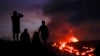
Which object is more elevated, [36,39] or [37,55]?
[36,39]

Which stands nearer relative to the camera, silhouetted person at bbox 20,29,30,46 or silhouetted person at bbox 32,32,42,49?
silhouetted person at bbox 32,32,42,49

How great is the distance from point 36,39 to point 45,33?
92cm

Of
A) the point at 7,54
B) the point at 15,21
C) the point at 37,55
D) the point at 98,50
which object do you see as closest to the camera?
the point at 98,50

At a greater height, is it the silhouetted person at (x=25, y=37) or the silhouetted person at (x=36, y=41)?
the silhouetted person at (x=25, y=37)

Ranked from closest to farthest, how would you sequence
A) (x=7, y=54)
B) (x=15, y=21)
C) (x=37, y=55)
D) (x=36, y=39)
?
(x=7, y=54) < (x=37, y=55) < (x=36, y=39) < (x=15, y=21)

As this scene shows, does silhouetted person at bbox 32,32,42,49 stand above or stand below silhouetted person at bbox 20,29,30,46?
below

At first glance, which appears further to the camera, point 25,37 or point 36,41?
point 25,37

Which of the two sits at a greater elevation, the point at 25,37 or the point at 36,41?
the point at 25,37

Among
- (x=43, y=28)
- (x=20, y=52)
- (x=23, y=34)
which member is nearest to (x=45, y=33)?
(x=43, y=28)

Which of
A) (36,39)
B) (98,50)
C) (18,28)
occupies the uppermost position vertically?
(18,28)

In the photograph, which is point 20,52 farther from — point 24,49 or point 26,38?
point 26,38

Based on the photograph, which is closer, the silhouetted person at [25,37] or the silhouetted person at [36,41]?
the silhouetted person at [36,41]

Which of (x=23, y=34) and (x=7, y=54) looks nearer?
(x=7, y=54)

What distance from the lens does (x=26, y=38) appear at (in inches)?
942
